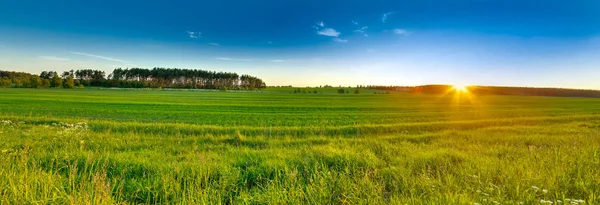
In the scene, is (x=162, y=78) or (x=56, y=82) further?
(x=162, y=78)

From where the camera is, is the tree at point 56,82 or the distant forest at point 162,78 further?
the distant forest at point 162,78

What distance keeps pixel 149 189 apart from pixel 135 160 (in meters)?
2.68

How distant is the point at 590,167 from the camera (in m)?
6.09

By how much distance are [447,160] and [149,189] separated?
25.8 feet

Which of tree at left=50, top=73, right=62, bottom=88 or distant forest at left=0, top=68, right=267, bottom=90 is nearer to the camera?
tree at left=50, top=73, right=62, bottom=88

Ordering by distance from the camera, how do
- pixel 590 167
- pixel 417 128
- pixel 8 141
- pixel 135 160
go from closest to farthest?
pixel 590 167
pixel 135 160
pixel 8 141
pixel 417 128

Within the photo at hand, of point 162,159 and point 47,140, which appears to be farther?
point 47,140

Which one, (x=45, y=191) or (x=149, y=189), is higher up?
(x=45, y=191)

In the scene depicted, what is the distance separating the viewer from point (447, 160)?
773cm

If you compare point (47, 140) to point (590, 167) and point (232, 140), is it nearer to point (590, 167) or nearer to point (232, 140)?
point (232, 140)

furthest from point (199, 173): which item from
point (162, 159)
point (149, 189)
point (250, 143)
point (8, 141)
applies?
point (8, 141)

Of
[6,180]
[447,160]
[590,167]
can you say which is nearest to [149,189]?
→ [6,180]

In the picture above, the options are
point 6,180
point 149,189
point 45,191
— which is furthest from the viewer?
point 149,189

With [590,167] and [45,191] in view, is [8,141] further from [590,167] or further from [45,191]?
[590,167]
